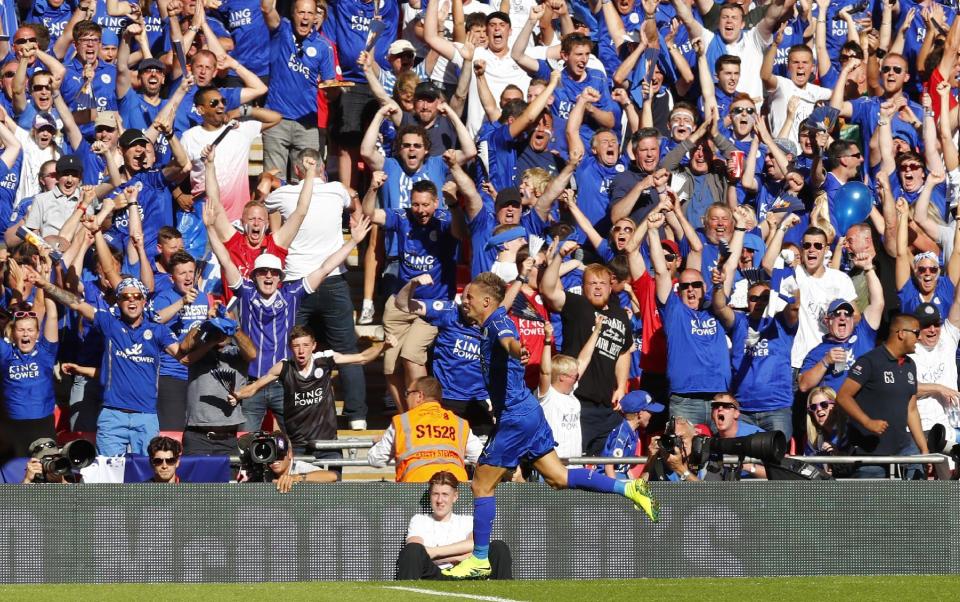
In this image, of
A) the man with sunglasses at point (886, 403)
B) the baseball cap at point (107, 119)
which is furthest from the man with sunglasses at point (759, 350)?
the baseball cap at point (107, 119)

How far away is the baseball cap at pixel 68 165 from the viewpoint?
14.0 m

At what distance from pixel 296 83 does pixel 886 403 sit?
20.2 ft

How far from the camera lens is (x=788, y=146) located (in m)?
15.5

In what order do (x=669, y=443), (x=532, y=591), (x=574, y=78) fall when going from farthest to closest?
(x=574, y=78) < (x=669, y=443) < (x=532, y=591)

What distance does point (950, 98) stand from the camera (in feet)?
55.0

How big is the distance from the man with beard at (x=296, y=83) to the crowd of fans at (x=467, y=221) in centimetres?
3

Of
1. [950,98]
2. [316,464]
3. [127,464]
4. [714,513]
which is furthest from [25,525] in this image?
[950,98]

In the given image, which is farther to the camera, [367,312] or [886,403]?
[367,312]

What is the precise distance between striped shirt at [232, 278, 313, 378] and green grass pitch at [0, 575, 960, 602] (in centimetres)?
284

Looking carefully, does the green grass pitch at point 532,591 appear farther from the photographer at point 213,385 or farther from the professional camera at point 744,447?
the photographer at point 213,385

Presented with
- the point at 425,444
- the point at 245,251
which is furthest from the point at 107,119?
the point at 425,444

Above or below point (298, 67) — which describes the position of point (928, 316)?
below

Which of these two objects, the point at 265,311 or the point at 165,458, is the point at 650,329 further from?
the point at 165,458

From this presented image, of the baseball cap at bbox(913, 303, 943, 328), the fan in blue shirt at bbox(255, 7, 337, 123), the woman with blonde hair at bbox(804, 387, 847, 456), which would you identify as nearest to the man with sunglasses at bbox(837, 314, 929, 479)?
the woman with blonde hair at bbox(804, 387, 847, 456)
